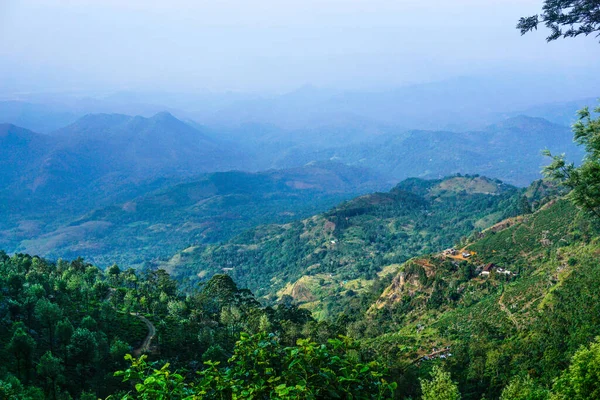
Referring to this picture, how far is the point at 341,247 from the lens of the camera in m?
162

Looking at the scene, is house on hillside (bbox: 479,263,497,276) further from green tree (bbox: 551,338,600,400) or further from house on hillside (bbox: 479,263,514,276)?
green tree (bbox: 551,338,600,400)

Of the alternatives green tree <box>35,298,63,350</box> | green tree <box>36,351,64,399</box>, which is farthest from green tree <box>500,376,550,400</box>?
green tree <box>35,298,63,350</box>

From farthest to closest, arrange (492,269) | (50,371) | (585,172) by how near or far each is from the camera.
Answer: (492,269) < (50,371) < (585,172)

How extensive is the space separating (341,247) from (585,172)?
145 meters

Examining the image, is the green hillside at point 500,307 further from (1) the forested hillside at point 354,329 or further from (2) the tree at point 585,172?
(2) the tree at point 585,172

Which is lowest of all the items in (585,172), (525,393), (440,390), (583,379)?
(440,390)

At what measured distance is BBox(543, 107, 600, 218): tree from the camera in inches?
707

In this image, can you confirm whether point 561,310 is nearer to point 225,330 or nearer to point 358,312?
point 225,330

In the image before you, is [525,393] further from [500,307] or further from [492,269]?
[492,269]

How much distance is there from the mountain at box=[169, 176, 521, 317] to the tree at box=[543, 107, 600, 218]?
10557cm

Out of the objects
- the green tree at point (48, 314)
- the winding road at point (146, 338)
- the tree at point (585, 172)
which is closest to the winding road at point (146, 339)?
the winding road at point (146, 338)

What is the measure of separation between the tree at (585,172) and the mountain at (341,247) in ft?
346

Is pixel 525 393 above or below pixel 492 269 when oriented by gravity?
above

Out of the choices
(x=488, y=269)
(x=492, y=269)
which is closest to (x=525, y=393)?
(x=492, y=269)
